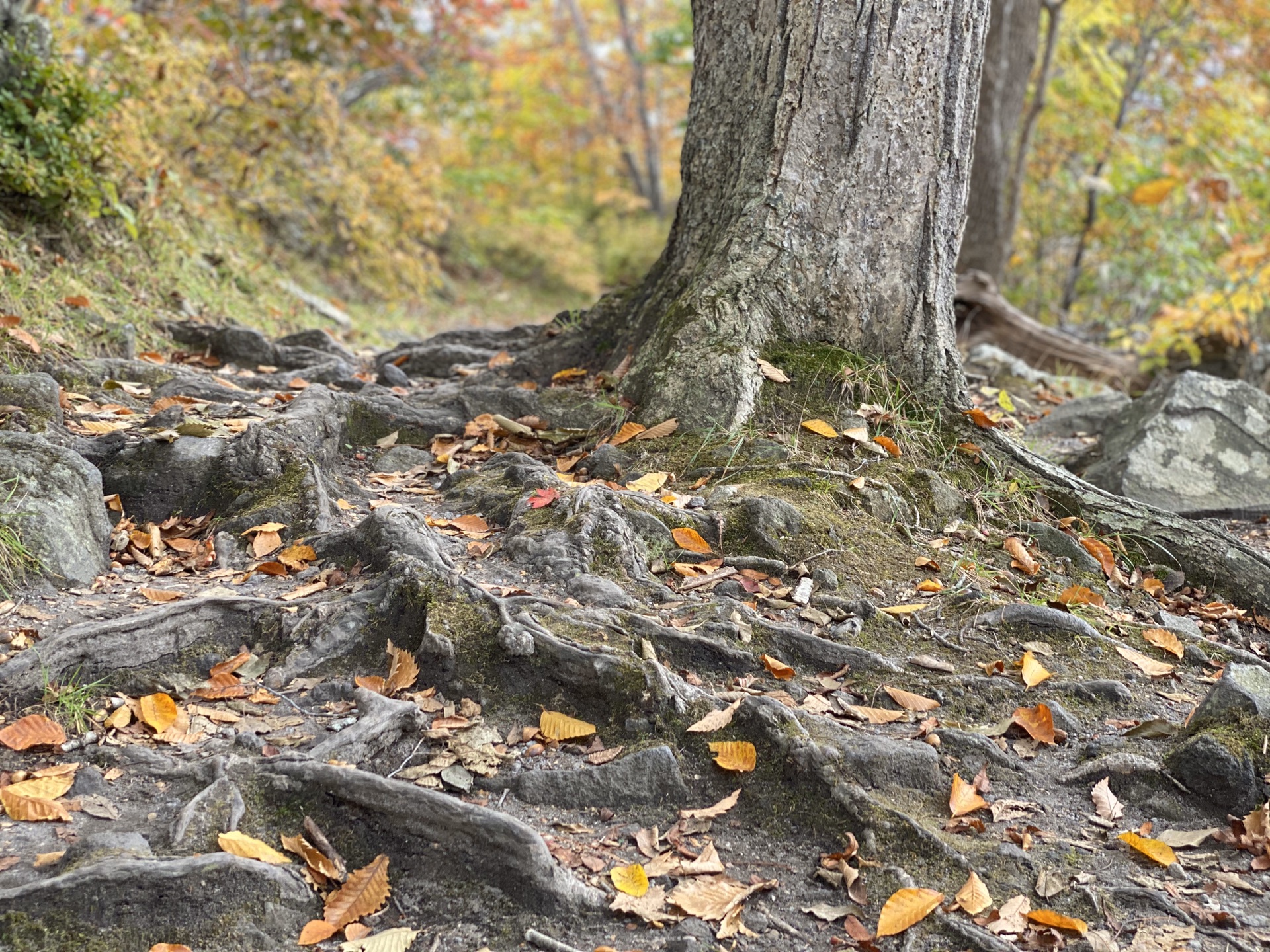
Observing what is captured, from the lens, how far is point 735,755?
2643mm

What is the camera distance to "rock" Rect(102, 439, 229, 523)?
3.63m

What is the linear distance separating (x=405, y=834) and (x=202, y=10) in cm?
1250

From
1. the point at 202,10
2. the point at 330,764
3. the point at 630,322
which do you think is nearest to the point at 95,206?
the point at 630,322

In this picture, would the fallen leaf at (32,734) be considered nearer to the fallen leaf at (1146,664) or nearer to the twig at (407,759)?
the twig at (407,759)

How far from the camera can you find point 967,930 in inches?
88.3

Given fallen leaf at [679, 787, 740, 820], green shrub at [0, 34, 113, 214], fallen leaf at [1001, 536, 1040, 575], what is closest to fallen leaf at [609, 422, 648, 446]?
fallen leaf at [1001, 536, 1040, 575]

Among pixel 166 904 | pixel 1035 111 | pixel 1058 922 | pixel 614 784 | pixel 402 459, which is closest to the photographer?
pixel 166 904

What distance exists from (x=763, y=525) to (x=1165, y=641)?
4.51 ft

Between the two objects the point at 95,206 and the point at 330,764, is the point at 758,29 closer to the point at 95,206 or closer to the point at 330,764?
the point at 330,764

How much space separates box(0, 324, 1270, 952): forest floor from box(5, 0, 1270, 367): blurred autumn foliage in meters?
2.46

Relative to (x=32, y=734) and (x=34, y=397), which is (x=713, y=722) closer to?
(x=32, y=734)

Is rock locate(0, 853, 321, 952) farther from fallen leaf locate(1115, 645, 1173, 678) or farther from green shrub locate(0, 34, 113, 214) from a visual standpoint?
green shrub locate(0, 34, 113, 214)

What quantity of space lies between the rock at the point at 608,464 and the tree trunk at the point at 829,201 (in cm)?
26

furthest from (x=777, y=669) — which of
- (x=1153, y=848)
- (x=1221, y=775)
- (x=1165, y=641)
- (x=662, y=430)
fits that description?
(x=1165, y=641)
